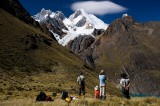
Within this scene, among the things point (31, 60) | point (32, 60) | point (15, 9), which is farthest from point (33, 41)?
point (15, 9)

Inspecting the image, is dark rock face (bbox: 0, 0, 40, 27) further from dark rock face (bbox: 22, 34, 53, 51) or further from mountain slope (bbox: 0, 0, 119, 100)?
dark rock face (bbox: 22, 34, 53, 51)

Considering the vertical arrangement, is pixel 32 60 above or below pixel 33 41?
below

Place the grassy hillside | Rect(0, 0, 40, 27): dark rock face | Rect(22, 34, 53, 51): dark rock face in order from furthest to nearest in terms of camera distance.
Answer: Rect(0, 0, 40, 27): dark rock face
Rect(22, 34, 53, 51): dark rock face
the grassy hillside

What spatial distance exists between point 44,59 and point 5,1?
142 ft

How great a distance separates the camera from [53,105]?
83.6ft

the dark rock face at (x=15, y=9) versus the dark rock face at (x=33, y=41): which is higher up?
the dark rock face at (x=15, y=9)

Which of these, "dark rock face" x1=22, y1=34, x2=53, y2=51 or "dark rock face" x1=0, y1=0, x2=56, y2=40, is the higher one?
"dark rock face" x1=0, y1=0, x2=56, y2=40

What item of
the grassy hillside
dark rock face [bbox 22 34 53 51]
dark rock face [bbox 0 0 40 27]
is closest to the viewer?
the grassy hillside

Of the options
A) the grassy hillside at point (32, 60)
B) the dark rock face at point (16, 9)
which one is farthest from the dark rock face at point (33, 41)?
the dark rock face at point (16, 9)

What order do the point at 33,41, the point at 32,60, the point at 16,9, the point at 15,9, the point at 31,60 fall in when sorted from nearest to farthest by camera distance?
the point at 31,60, the point at 32,60, the point at 33,41, the point at 15,9, the point at 16,9

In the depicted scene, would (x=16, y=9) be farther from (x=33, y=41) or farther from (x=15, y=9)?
(x=33, y=41)

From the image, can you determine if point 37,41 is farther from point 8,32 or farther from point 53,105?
point 53,105

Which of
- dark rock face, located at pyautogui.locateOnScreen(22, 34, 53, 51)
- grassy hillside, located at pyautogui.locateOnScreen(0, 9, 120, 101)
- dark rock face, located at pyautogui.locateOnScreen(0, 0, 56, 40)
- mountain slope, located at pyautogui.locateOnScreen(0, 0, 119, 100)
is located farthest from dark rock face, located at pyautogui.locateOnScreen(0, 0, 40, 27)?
dark rock face, located at pyautogui.locateOnScreen(22, 34, 53, 51)

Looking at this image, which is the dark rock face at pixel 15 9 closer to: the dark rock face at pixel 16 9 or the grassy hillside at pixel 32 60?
the dark rock face at pixel 16 9
